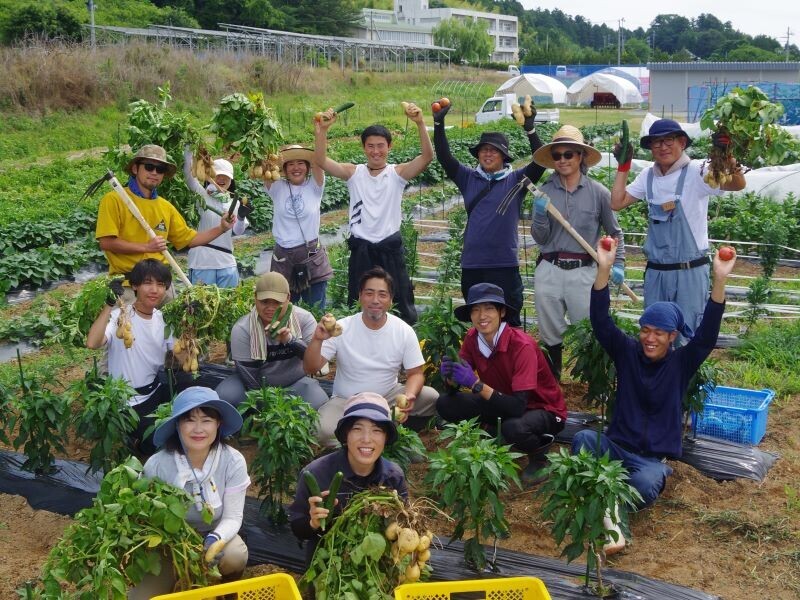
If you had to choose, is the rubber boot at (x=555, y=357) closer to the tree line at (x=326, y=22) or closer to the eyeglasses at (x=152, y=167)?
the eyeglasses at (x=152, y=167)

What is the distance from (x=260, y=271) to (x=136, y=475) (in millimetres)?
6292

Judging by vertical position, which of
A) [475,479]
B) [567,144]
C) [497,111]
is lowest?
[475,479]

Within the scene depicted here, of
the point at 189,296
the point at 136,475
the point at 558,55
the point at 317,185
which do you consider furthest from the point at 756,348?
the point at 558,55

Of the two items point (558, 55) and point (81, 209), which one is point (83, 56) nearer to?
point (81, 209)

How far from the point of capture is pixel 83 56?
878 inches

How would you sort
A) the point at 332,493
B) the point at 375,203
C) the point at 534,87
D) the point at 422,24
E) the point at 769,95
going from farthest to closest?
the point at 422,24 → the point at 534,87 → the point at 769,95 → the point at 375,203 → the point at 332,493

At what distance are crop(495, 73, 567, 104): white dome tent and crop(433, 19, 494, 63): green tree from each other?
919 inches

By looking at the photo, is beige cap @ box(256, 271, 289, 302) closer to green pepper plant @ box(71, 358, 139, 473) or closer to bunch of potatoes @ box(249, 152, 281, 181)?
green pepper plant @ box(71, 358, 139, 473)

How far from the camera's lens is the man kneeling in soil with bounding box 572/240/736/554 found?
14.6 ft

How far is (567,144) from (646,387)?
1.67 m

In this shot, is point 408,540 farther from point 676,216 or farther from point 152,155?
point 152,155

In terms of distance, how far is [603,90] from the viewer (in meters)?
46.7

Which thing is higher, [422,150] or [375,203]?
[422,150]

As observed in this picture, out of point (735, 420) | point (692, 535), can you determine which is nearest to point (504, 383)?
point (692, 535)
